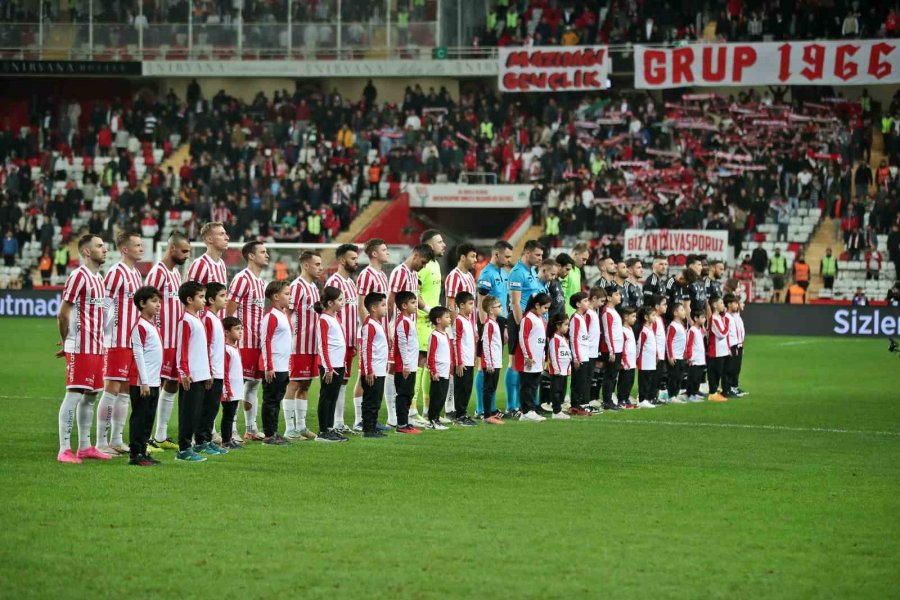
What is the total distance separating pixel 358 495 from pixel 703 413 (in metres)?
7.97

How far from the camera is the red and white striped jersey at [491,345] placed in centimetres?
1611

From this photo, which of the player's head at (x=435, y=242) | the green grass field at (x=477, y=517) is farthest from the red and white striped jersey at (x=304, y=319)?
the player's head at (x=435, y=242)

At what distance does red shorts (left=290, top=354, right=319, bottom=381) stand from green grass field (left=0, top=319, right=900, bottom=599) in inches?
37.8

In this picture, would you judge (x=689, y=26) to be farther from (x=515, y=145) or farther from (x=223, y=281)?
(x=223, y=281)

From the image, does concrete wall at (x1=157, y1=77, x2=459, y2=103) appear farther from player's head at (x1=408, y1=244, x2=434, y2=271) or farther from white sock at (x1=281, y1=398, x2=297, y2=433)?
white sock at (x1=281, y1=398, x2=297, y2=433)

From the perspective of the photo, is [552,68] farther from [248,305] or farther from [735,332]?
[248,305]

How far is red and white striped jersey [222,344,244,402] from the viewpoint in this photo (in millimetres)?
12789

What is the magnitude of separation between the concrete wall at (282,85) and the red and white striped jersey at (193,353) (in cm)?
3604

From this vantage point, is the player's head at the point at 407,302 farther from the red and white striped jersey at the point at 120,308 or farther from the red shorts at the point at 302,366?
the red and white striped jersey at the point at 120,308

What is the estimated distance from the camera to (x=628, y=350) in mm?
18062

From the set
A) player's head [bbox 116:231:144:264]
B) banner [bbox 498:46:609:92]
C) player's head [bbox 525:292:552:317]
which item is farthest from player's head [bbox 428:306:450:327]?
banner [bbox 498:46:609:92]

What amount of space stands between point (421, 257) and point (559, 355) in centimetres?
242

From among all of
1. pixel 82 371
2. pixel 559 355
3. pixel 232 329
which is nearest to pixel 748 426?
pixel 559 355

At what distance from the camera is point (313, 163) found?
44312 mm
